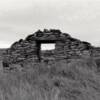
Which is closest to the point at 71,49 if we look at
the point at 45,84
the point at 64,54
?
the point at 64,54

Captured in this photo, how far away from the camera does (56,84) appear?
757cm

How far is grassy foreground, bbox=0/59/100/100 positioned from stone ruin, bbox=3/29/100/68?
0.60 metres

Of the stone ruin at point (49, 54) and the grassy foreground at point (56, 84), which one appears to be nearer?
the grassy foreground at point (56, 84)

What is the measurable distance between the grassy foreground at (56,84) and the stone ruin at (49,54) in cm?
60

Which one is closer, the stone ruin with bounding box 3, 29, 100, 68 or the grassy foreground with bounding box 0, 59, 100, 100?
the grassy foreground with bounding box 0, 59, 100, 100

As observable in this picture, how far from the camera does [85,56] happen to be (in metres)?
11.4

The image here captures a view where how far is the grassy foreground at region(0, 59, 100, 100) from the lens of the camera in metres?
5.41

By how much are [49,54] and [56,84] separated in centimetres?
455

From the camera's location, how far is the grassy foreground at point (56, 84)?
5.41m

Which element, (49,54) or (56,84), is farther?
(49,54)

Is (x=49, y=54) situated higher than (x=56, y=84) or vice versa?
(x=49, y=54)

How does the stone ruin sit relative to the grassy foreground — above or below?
above

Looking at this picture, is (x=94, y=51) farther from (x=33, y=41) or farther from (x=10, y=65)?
(x=10, y=65)

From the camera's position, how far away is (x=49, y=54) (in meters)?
12.0
